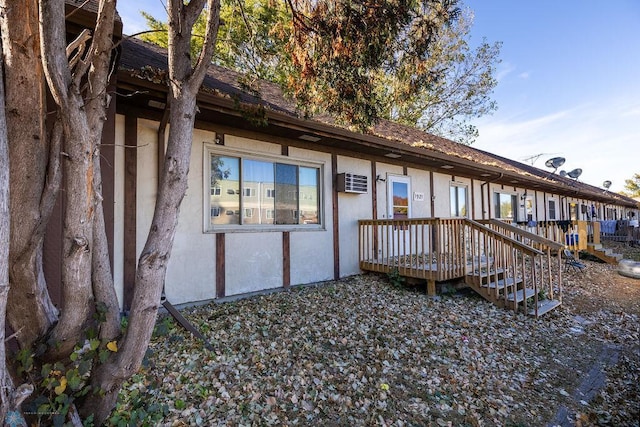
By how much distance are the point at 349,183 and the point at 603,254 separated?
982cm

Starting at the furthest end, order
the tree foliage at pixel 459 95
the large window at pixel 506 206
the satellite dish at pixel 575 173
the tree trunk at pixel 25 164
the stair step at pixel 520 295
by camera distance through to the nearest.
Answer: the satellite dish at pixel 575 173
the tree foliage at pixel 459 95
the large window at pixel 506 206
the stair step at pixel 520 295
the tree trunk at pixel 25 164

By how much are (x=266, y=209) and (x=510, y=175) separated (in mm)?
8033

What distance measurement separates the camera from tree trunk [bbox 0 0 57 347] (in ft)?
5.33

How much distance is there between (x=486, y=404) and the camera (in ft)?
8.57

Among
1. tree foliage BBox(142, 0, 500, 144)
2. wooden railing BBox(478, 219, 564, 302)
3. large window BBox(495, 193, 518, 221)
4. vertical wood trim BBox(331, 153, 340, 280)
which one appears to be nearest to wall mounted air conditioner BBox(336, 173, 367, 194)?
vertical wood trim BBox(331, 153, 340, 280)

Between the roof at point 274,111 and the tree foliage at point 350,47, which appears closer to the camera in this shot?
A: the tree foliage at point 350,47

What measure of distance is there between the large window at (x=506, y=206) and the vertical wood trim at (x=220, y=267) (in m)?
9.68

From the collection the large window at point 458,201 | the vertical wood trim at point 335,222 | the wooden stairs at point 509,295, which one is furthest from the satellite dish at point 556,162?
the vertical wood trim at point 335,222

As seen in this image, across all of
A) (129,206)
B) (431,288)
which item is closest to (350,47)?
(129,206)

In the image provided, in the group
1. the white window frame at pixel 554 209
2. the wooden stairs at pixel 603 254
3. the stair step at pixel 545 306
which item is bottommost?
the stair step at pixel 545 306

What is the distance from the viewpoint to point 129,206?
12.8 ft

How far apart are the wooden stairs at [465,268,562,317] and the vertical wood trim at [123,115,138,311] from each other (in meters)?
5.14

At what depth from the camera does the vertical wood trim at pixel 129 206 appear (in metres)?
3.88

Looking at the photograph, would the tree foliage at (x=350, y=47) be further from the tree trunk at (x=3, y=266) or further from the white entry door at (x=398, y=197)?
the white entry door at (x=398, y=197)
